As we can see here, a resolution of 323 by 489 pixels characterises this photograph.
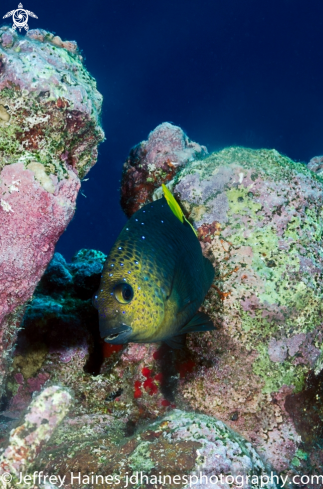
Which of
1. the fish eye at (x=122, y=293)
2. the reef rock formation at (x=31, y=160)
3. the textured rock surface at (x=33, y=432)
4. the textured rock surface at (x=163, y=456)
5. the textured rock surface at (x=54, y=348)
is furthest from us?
the textured rock surface at (x=54, y=348)

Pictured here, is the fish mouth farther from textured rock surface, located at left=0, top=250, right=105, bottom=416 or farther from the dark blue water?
the dark blue water

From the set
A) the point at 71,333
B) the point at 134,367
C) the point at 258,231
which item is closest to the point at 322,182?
the point at 258,231

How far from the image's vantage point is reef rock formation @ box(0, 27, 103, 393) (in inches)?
96.2

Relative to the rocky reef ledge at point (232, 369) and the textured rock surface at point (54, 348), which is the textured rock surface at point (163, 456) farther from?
the textured rock surface at point (54, 348)

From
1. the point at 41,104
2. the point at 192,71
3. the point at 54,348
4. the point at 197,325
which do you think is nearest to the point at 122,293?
the point at 197,325

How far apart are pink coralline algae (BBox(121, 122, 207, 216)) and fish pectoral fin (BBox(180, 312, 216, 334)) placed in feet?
6.76

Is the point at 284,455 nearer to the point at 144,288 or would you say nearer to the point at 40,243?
the point at 144,288

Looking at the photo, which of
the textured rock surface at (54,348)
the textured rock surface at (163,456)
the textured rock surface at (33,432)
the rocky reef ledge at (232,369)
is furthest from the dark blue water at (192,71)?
the textured rock surface at (33,432)

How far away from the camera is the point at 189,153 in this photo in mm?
4453

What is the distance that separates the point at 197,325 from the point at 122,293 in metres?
0.82

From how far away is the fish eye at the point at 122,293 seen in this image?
2052 millimetres

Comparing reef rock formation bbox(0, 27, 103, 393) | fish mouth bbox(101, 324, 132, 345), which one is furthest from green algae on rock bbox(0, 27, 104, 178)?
fish mouth bbox(101, 324, 132, 345)

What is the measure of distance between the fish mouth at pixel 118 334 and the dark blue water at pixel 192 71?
57.7 m

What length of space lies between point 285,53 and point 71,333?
73044 millimetres
